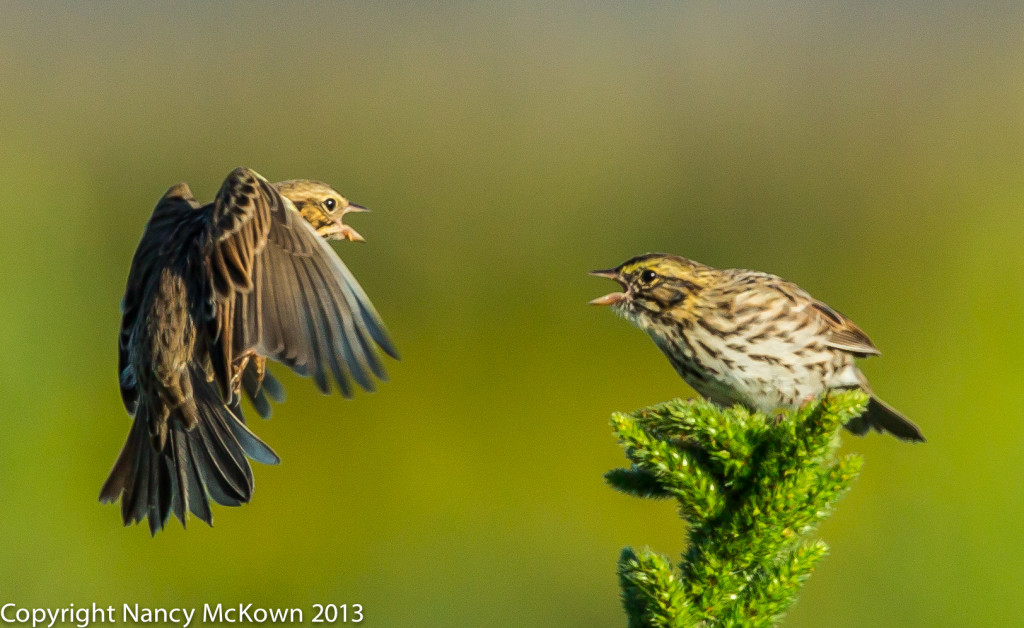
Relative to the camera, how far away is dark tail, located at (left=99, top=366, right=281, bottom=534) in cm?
452

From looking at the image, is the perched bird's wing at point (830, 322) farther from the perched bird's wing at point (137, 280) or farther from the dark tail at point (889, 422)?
the perched bird's wing at point (137, 280)

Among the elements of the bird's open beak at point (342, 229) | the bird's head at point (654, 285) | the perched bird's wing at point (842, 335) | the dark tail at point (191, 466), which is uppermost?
the bird's open beak at point (342, 229)

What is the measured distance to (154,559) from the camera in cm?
738

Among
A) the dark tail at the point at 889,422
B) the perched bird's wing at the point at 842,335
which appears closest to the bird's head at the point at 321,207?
the perched bird's wing at the point at 842,335

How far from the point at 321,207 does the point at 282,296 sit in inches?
35.3

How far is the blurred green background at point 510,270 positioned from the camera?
7344 mm

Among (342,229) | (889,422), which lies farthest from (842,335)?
(342,229)

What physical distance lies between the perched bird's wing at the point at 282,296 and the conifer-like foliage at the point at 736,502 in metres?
1.26

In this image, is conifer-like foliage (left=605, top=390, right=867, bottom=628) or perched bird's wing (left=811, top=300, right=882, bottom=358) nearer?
conifer-like foliage (left=605, top=390, right=867, bottom=628)

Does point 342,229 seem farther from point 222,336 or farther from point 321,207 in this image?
point 222,336

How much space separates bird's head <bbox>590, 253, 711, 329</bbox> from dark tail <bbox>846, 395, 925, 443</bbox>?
816 mm

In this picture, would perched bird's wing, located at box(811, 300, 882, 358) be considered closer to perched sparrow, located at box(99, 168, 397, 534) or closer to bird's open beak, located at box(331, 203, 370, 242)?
perched sparrow, located at box(99, 168, 397, 534)

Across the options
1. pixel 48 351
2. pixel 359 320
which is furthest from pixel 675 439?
pixel 48 351

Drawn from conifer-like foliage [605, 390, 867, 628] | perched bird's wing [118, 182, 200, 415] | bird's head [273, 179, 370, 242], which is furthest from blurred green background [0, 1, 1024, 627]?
conifer-like foliage [605, 390, 867, 628]
